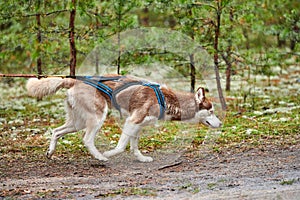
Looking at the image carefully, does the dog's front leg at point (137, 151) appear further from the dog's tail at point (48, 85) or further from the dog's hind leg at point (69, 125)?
the dog's tail at point (48, 85)

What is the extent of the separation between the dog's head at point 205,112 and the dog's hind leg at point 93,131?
1.26 meters

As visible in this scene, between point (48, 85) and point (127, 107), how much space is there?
120cm

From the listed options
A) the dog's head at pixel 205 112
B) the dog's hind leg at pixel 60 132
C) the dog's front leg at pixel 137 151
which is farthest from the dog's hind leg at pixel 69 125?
the dog's head at pixel 205 112

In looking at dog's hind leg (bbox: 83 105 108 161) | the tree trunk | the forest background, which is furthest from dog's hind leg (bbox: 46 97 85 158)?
the tree trunk

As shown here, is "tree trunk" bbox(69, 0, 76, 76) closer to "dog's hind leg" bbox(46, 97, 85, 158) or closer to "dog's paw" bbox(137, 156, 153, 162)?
"dog's hind leg" bbox(46, 97, 85, 158)

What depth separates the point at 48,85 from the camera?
306 inches

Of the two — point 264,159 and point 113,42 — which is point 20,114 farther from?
point 264,159

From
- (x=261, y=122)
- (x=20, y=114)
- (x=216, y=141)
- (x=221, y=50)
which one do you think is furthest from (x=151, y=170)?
(x=20, y=114)

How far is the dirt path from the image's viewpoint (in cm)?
602

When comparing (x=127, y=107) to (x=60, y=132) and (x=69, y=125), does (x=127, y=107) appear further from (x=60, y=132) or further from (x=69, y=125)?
(x=60, y=132)

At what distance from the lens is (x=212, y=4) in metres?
11.8

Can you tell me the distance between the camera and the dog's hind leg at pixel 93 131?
765cm

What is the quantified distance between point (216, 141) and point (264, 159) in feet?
4.73

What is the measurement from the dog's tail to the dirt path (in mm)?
1006
